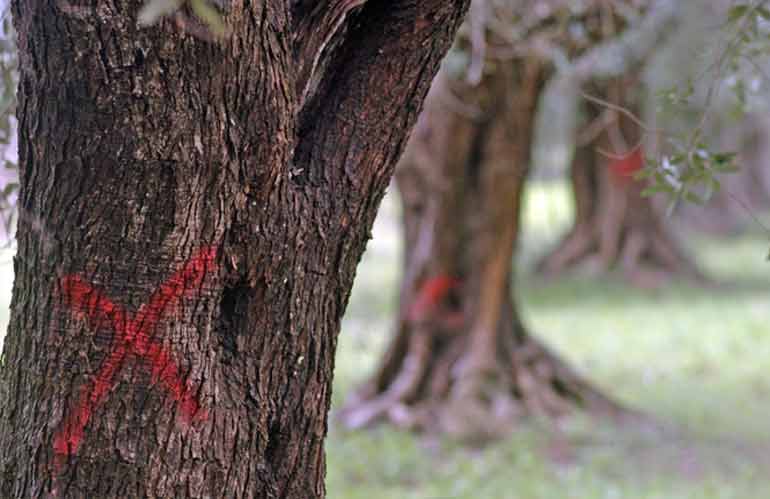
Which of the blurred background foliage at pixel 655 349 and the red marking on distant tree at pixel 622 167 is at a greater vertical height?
the red marking on distant tree at pixel 622 167

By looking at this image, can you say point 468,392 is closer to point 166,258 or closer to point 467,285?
point 467,285

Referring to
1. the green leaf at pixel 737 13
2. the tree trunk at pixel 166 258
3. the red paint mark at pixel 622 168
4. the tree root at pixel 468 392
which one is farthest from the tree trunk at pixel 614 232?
the tree trunk at pixel 166 258

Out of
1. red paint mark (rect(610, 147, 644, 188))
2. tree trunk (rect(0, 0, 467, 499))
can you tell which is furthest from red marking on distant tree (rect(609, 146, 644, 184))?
tree trunk (rect(0, 0, 467, 499))

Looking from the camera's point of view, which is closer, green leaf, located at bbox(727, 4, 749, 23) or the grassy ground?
green leaf, located at bbox(727, 4, 749, 23)

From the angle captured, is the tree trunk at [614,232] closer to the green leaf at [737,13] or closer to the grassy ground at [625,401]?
the grassy ground at [625,401]

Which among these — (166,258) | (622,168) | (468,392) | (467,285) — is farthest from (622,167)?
(166,258)

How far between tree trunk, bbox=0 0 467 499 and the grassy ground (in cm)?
335

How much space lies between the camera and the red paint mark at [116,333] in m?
2.83

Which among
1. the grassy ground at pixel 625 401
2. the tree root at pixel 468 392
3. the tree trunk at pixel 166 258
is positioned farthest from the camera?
the tree root at pixel 468 392

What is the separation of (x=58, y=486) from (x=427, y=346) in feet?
24.4

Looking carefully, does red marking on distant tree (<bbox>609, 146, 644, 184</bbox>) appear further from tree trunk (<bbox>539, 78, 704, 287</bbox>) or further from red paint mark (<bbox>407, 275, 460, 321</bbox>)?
red paint mark (<bbox>407, 275, 460, 321</bbox>)

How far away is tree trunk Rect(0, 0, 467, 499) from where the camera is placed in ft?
9.01

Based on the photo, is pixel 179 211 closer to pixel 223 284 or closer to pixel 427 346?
pixel 223 284

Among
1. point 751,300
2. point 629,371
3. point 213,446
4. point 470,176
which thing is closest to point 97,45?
point 213,446
